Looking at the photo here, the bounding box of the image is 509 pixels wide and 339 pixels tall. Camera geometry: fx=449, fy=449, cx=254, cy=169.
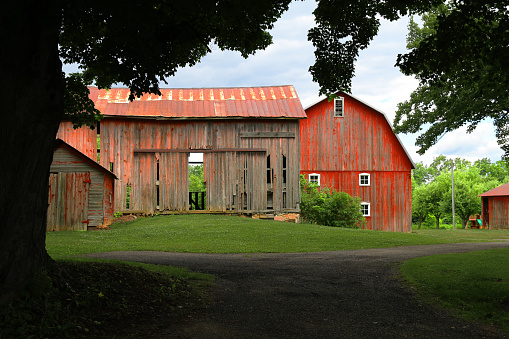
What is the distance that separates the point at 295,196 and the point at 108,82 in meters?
18.4

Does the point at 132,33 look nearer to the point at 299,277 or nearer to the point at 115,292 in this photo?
the point at 115,292

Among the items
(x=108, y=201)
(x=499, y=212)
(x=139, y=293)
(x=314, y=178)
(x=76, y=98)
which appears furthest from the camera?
(x=499, y=212)

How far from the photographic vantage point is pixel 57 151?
2355cm

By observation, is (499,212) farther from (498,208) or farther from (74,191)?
(74,191)

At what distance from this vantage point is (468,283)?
8898mm

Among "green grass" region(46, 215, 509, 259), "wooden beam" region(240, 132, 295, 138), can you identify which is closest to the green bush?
"wooden beam" region(240, 132, 295, 138)

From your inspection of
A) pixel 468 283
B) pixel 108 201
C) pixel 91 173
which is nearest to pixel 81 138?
pixel 108 201

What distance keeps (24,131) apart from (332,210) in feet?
80.2

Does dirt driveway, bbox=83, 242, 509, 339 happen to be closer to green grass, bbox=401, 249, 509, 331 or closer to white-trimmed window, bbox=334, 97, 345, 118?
green grass, bbox=401, 249, 509, 331

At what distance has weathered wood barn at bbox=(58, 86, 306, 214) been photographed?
91.6 feet

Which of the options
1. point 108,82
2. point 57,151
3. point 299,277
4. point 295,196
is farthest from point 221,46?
point 295,196

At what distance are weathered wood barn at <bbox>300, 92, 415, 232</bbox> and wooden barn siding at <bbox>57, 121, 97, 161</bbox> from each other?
47.8 feet

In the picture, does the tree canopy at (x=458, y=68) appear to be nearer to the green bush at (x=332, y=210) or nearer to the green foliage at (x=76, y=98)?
the green bush at (x=332, y=210)

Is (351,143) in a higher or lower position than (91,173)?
higher
